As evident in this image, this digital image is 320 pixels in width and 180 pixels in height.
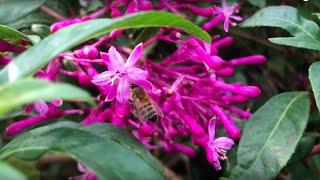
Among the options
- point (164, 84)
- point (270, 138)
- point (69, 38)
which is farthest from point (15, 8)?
point (270, 138)

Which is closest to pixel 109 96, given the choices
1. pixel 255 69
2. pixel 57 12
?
pixel 57 12

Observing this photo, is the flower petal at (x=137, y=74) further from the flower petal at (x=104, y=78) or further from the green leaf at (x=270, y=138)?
the green leaf at (x=270, y=138)

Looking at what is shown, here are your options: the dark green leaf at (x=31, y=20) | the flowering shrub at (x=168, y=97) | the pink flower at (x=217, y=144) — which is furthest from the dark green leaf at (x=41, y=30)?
the pink flower at (x=217, y=144)

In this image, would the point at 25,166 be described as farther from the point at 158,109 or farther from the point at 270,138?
the point at 270,138

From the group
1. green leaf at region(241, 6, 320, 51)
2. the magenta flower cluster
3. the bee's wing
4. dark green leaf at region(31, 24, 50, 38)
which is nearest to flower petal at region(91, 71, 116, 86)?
the magenta flower cluster

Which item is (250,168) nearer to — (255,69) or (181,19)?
(181,19)
